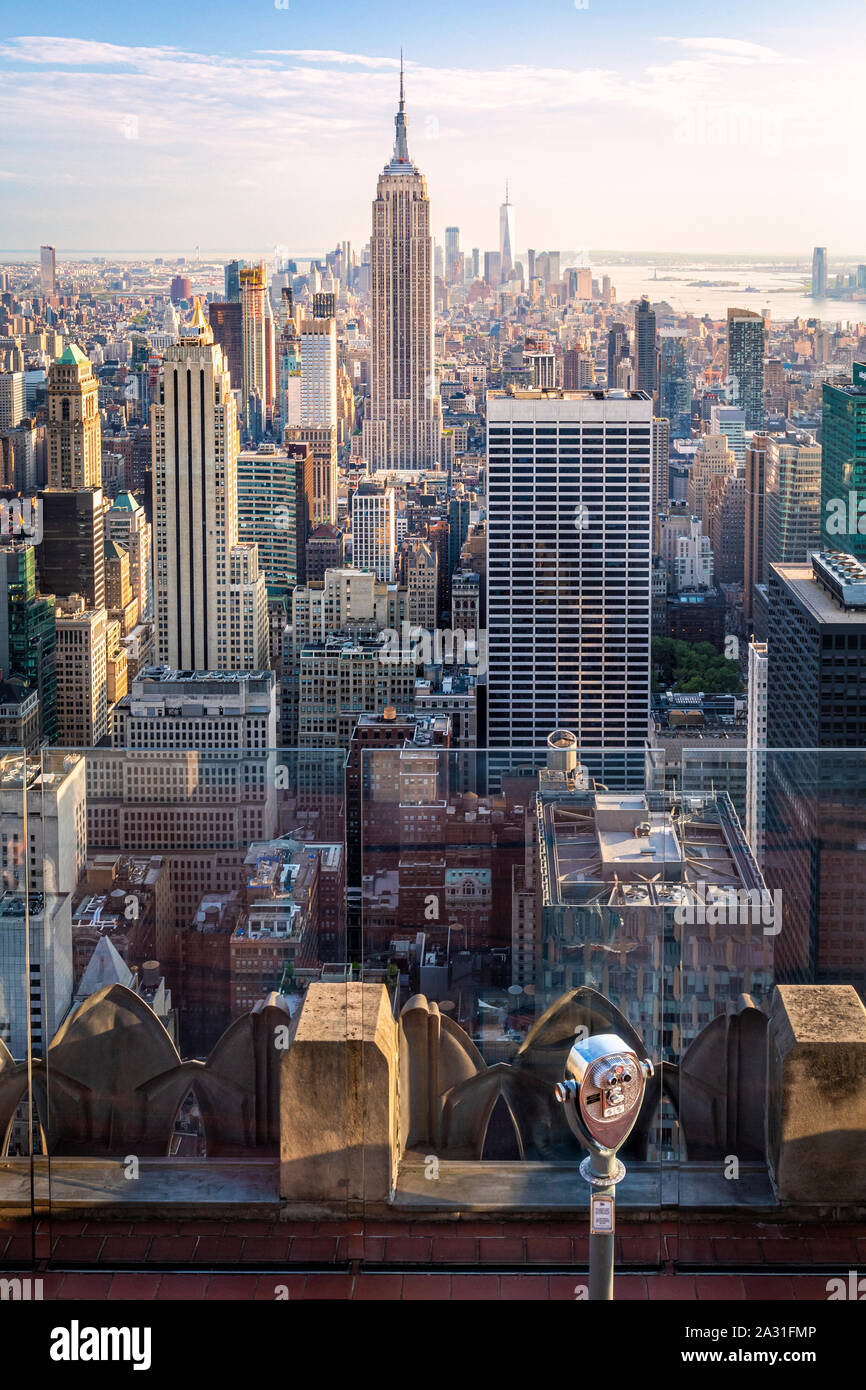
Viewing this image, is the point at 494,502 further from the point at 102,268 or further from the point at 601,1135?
the point at 601,1135

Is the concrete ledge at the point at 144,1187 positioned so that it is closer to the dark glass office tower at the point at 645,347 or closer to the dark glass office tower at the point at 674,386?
the dark glass office tower at the point at 645,347

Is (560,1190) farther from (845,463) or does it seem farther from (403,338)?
(403,338)

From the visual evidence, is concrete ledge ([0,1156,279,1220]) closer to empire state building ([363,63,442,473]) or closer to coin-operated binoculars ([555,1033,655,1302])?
coin-operated binoculars ([555,1033,655,1302])

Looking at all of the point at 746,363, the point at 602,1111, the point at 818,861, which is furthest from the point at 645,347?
the point at 602,1111

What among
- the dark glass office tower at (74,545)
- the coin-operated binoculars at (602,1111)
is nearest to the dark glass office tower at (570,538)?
the dark glass office tower at (74,545)
